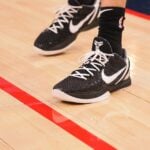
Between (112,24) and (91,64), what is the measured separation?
120 millimetres

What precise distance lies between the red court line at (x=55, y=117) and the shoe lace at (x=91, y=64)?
12cm

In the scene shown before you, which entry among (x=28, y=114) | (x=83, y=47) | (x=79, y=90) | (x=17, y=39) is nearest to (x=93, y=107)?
(x=79, y=90)

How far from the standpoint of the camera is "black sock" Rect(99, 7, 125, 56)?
106 cm

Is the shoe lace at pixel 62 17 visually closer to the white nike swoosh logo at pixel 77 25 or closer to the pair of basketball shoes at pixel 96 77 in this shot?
the white nike swoosh logo at pixel 77 25

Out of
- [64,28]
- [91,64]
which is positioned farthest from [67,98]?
[64,28]

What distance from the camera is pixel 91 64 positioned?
3.43ft

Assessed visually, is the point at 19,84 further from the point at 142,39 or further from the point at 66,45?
the point at 142,39

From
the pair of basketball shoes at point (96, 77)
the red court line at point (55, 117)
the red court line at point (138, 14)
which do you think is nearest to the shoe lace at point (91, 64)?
the pair of basketball shoes at point (96, 77)

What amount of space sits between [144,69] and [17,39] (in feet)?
1.57

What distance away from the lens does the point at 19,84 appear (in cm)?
112

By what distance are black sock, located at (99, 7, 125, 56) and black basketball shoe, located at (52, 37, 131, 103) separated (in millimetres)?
20

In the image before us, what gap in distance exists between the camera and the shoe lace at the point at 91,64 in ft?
3.35

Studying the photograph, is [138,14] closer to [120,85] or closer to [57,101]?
[120,85]

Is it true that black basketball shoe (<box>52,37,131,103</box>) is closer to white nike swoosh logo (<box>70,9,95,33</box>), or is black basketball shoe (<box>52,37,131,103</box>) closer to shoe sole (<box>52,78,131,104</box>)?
shoe sole (<box>52,78,131,104</box>)
